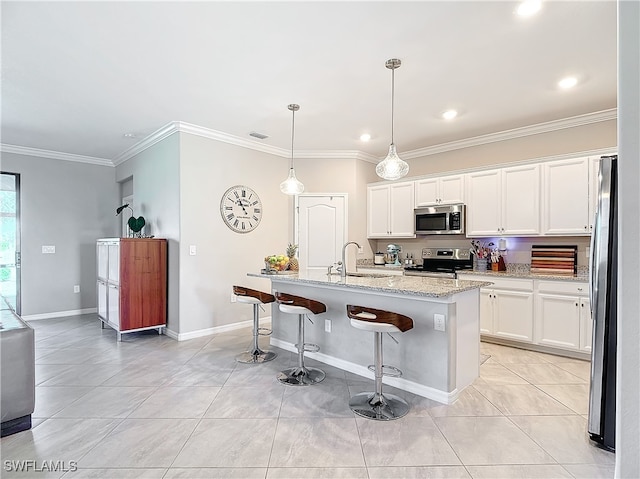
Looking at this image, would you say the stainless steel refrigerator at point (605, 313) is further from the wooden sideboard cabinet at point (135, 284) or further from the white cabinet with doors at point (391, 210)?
the wooden sideboard cabinet at point (135, 284)

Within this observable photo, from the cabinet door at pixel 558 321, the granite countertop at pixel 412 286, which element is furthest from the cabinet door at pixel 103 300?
the cabinet door at pixel 558 321

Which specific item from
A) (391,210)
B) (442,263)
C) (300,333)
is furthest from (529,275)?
(300,333)

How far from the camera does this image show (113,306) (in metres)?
4.58

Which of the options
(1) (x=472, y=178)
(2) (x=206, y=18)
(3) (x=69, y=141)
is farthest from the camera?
(3) (x=69, y=141)

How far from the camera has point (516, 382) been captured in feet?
10.2

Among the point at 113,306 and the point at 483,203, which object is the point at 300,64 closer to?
the point at 483,203

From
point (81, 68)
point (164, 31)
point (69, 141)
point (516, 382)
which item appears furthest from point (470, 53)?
point (69, 141)

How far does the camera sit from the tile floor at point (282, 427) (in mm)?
1934

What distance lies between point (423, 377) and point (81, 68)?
153 inches

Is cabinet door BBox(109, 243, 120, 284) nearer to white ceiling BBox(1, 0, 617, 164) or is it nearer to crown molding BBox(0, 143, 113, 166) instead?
white ceiling BBox(1, 0, 617, 164)

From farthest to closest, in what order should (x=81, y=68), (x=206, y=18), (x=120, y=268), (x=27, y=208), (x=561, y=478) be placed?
(x=27, y=208)
(x=120, y=268)
(x=81, y=68)
(x=206, y=18)
(x=561, y=478)

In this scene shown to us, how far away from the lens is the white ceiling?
230cm

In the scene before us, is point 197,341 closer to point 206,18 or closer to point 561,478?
point 206,18

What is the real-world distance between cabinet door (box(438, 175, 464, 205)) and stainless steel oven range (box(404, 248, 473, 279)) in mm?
747
